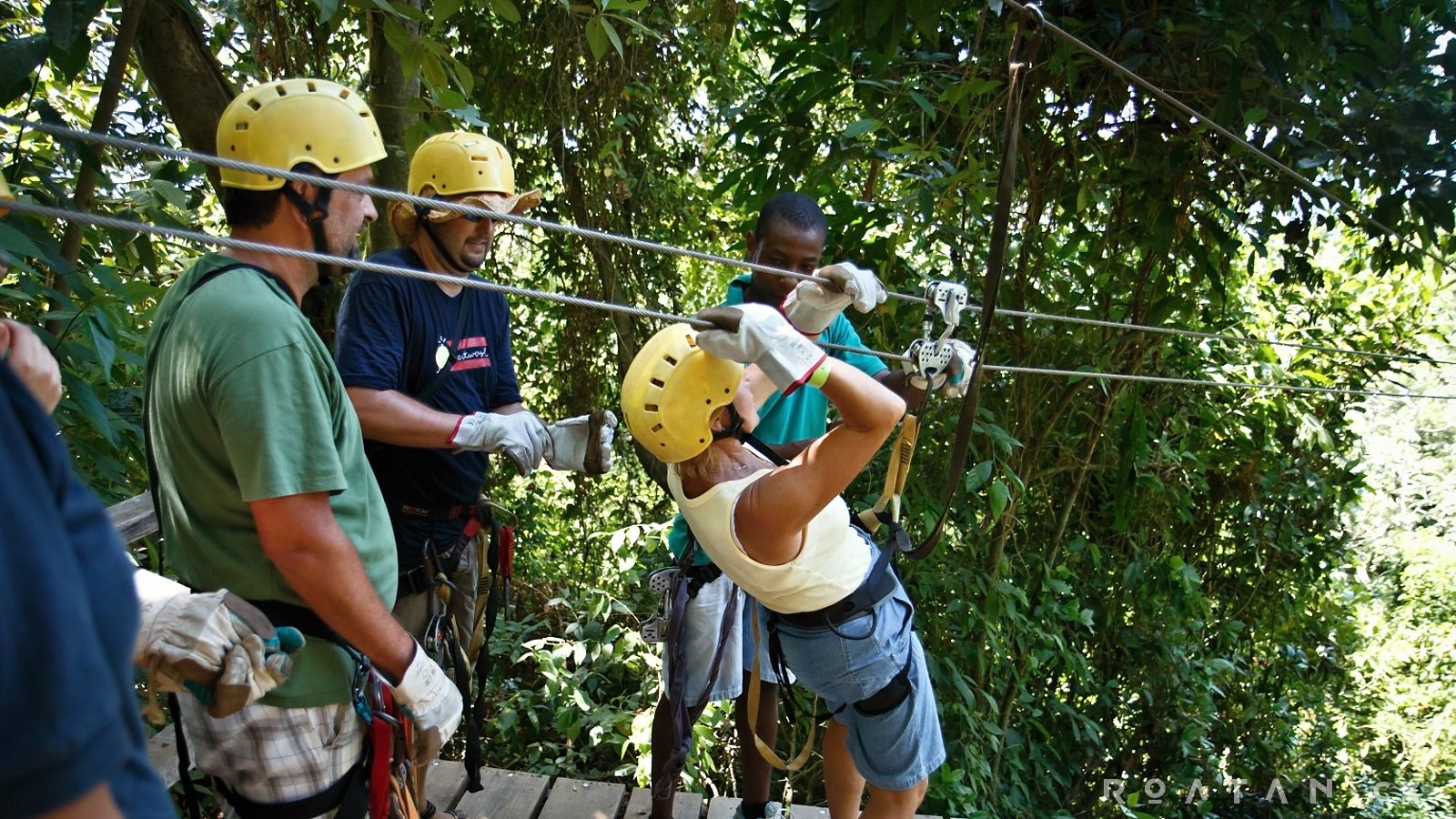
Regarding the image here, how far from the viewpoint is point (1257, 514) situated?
5.36m

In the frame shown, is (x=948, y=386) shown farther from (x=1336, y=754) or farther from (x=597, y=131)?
(x=1336, y=754)

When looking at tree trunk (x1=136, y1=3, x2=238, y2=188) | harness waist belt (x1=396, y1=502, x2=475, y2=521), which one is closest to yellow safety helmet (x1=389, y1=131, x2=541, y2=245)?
harness waist belt (x1=396, y1=502, x2=475, y2=521)

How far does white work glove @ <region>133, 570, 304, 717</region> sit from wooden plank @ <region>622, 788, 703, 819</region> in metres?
1.68

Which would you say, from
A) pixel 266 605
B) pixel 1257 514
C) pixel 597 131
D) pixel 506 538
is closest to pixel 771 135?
pixel 597 131

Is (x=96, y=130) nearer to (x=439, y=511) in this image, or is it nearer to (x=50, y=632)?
(x=439, y=511)

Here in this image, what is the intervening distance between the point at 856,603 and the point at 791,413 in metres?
0.64

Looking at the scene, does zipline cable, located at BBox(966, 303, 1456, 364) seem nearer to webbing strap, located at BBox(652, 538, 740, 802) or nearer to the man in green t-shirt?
webbing strap, located at BBox(652, 538, 740, 802)

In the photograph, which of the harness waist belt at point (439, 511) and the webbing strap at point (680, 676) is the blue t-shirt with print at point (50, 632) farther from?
the webbing strap at point (680, 676)

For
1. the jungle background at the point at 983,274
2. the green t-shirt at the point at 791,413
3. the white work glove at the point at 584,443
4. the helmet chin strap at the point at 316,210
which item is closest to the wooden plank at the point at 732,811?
the jungle background at the point at 983,274

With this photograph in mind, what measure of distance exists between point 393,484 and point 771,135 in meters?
2.09

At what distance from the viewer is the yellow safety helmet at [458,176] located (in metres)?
2.54

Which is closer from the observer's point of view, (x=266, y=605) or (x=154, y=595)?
(x=154, y=595)

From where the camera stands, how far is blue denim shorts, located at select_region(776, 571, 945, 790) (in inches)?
91.4

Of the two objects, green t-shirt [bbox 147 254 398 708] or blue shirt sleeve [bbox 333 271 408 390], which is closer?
green t-shirt [bbox 147 254 398 708]
